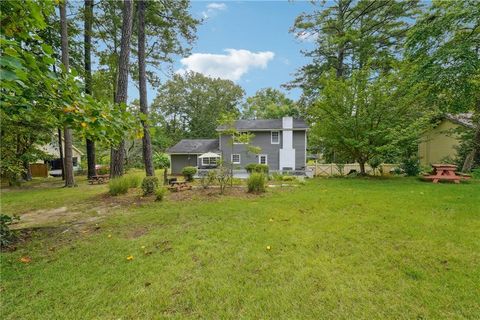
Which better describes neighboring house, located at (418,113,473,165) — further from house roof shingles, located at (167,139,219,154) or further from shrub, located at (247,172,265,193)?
house roof shingles, located at (167,139,219,154)

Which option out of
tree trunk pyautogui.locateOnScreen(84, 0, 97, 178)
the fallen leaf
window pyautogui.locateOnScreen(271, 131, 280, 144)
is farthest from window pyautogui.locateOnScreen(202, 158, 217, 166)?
the fallen leaf

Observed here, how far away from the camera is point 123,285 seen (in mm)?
2527

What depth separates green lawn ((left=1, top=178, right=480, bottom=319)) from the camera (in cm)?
215

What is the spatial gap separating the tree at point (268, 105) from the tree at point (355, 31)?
12.8 m

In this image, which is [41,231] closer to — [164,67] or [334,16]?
[164,67]

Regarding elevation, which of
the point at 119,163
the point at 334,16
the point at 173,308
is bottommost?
the point at 173,308

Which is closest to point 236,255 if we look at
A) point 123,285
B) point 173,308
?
point 173,308

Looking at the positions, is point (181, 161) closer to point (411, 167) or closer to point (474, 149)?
point (411, 167)

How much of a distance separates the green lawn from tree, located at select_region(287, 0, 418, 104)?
15.8 meters

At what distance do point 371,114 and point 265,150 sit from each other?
32.5 ft

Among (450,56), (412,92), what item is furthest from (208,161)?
(450,56)

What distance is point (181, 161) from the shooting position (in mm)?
20906

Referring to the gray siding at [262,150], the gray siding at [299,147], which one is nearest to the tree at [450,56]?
the gray siding at [299,147]

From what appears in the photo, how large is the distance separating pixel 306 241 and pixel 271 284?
139cm
